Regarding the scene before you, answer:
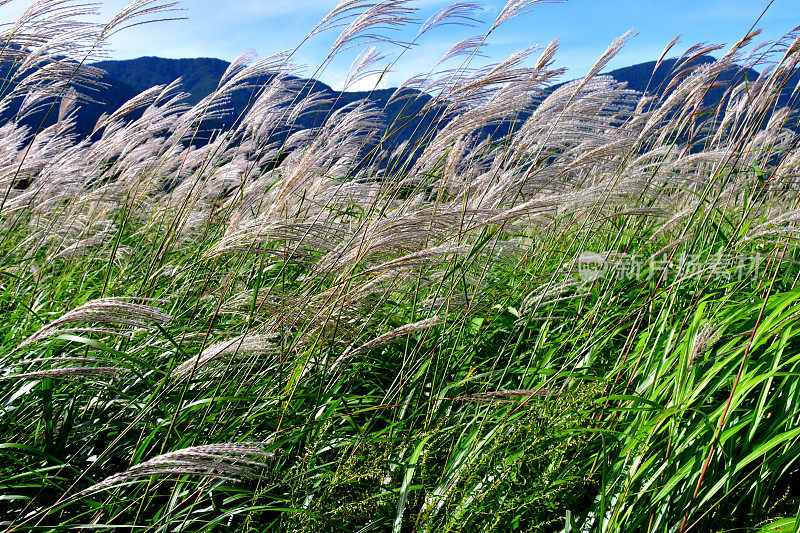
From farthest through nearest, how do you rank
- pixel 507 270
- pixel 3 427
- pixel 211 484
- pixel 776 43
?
pixel 507 270
pixel 776 43
pixel 3 427
pixel 211 484

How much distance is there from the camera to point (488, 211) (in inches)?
74.4

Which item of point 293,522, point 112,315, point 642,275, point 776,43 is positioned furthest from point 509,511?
point 776,43

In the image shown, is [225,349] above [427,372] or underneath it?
above

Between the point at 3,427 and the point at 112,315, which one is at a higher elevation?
the point at 112,315

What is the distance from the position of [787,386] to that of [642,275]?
110cm

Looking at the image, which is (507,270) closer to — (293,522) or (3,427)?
(293,522)

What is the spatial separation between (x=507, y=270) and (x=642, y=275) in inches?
29.0

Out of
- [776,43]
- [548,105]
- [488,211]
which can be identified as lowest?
[488,211]

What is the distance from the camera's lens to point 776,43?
9.27 feet

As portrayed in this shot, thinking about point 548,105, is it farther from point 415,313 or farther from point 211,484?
point 211,484

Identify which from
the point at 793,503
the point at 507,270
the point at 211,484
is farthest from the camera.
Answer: the point at 507,270

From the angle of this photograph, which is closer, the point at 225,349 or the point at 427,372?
the point at 225,349

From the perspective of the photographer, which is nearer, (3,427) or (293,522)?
(293,522)

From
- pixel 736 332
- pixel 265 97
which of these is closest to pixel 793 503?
pixel 736 332
